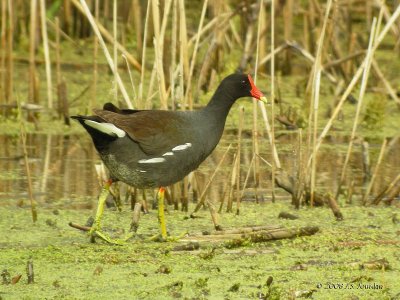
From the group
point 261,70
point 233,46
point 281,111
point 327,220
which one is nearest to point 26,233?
point 327,220

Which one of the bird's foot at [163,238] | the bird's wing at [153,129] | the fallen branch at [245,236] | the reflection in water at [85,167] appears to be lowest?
the bird's foot at [163,238]

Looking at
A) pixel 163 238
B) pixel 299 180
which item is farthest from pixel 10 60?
pixel 163 238

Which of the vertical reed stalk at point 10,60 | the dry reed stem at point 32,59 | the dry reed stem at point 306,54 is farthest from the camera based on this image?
the dry reed stem at point 306,54

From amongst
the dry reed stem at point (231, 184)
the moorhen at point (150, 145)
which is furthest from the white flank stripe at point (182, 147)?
the dry reed stem at point (231, 184)

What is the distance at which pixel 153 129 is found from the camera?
484 centimetres

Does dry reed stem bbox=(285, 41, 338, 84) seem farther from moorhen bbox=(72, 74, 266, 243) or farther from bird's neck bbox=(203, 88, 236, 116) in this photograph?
moorhen bbox=(72, 74, 266, 243)

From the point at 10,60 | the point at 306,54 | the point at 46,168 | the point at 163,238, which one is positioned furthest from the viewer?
the point at 306,54

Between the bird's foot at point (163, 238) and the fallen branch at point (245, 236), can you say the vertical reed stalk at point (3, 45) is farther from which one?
the fallen branch at point (245, 236)

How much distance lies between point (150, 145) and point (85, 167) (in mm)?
1954

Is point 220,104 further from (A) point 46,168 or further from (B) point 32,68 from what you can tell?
(B) point 32,68

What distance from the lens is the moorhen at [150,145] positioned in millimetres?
4766

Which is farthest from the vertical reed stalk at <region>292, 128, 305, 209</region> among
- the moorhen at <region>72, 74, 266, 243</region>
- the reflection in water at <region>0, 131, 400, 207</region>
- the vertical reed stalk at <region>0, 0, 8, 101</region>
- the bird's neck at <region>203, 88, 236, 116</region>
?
the vertical reed stalk at <region>0, 0, 8, 101</region>

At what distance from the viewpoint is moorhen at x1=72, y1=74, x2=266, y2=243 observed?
477 centimetres

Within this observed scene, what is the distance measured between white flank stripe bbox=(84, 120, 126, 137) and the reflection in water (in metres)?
1.11
